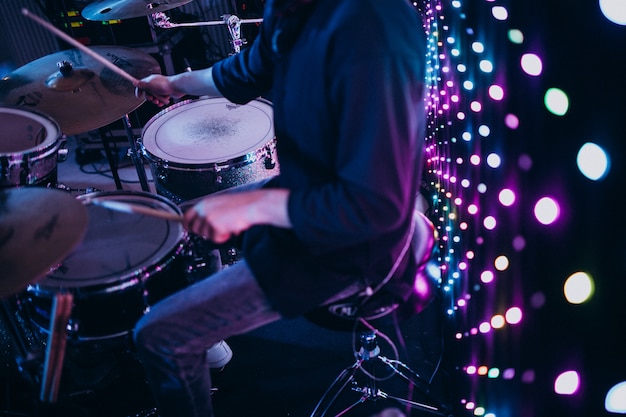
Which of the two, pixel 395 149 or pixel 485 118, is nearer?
pixel 395 149

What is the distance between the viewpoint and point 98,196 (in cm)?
187

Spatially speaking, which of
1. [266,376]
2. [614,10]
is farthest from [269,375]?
[614,10]

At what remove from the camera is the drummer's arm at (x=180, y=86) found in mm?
1927

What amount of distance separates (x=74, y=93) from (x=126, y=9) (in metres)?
0.56

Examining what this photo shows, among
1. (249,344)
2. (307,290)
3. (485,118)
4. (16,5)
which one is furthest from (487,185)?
(16,5)

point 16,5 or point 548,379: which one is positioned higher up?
point 16,5

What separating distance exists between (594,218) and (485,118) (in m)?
0.72

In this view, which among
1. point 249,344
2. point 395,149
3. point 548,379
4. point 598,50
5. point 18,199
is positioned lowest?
point 249,344

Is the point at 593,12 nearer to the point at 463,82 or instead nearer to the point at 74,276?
the point at 463,82

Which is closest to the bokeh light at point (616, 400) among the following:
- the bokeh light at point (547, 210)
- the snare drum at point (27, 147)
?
the bokeh light at point (547, 210)

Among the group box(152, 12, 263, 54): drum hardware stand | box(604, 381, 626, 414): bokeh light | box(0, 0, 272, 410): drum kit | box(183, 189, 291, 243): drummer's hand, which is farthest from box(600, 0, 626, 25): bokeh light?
box(152, 12, 263, 54): drum hardware stand

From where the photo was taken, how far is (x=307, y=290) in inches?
54.9

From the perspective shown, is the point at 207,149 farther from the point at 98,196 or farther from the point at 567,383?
the point at 567,383

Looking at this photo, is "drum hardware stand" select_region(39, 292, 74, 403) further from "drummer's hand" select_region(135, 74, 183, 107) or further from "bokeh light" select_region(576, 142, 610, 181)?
"bokeh light" select_region(576, 142, 610, 181)
